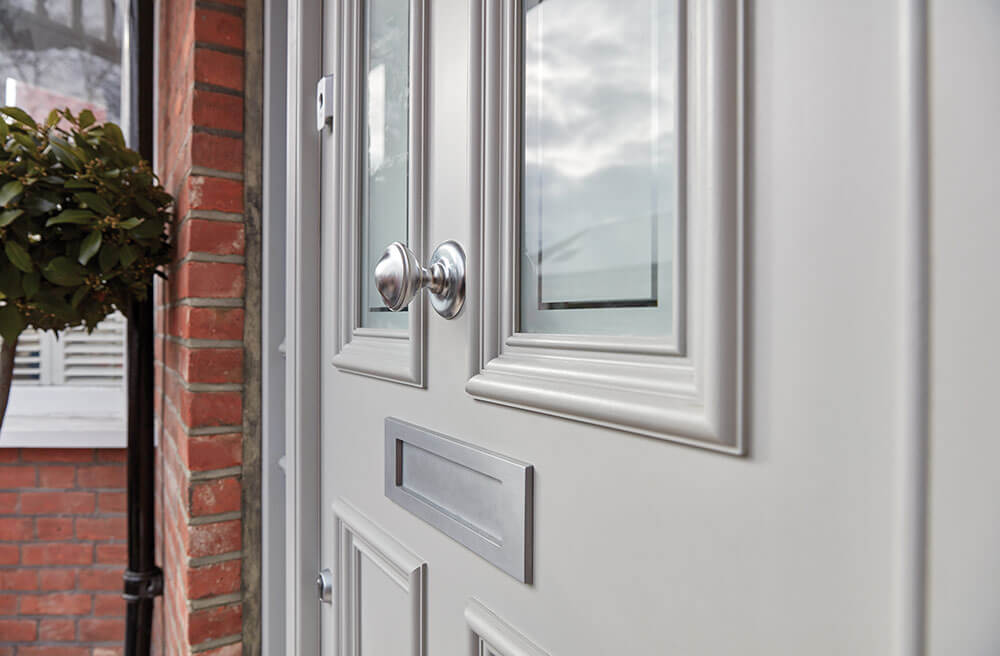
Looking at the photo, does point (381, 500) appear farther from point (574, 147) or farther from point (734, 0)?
point (734, 0)

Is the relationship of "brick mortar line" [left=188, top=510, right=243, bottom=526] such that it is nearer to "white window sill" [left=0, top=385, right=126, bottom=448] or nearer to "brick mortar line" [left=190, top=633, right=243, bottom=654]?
"brick mortar line" [left=190, top=633, right=243, bottom=654]

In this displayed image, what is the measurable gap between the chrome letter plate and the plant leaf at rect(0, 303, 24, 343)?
1.00 metres

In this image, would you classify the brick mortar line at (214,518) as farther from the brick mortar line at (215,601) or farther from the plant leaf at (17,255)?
the plant leaf at (17,255)

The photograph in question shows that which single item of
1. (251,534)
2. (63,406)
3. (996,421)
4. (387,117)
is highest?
(387,117)

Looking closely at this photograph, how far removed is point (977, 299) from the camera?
0.24 metres

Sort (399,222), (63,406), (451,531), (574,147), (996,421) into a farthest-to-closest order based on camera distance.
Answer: (63,406) → (399,222) → (451,531) → (574,147) → (996,421)

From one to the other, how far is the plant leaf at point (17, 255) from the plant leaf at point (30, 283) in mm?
33

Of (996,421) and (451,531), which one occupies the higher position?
(996,421)

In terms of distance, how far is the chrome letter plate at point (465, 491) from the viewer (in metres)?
0.53

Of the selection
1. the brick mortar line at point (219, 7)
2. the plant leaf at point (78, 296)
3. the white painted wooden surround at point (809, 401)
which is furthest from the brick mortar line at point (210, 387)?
the white painted wooden surround at point (809, 401)

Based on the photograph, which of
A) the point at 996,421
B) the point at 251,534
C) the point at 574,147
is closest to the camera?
the point at 996,421

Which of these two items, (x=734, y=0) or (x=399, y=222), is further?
(x=399, y=222)

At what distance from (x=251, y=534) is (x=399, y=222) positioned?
91 centimetres

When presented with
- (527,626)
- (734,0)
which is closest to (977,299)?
(734,0)
